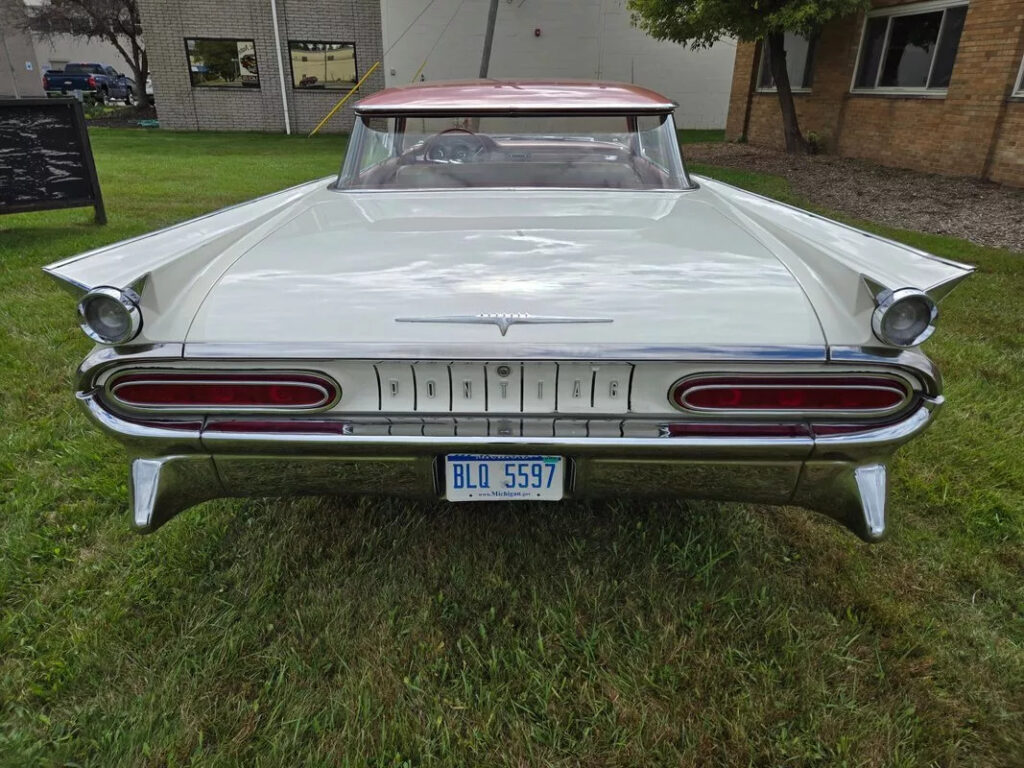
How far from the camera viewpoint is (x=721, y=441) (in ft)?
5.62

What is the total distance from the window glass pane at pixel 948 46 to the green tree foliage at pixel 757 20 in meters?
1.20

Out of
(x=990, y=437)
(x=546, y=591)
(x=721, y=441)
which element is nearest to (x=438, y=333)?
(x=721, y=441)

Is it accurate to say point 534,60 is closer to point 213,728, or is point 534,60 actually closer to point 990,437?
point 990,437

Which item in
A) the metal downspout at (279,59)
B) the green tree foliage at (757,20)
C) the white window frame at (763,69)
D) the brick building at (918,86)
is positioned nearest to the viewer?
the brick building at (918,86)

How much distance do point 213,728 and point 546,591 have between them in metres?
1.00

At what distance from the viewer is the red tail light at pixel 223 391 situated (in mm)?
1694

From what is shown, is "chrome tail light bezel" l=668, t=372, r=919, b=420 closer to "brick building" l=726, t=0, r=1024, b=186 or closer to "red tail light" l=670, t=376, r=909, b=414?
"red tail light" l=670, t=376, r=909, b=414

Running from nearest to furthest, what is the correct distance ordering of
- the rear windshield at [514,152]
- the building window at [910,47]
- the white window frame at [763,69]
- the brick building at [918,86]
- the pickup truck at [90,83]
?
the rear windshield at [514,152]
the brick building at [918,86]
the building window at [910,47]
the white window frame at [763,69]
the pickup truck at [90,83]

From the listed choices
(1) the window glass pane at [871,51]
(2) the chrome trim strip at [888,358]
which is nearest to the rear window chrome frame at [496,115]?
(2) the chrome trim strip at [888,358]

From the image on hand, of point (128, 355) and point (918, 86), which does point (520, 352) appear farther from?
point (918, 86)

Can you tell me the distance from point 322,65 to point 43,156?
1459 cm

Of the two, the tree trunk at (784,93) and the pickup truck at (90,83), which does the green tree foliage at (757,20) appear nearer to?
the tree trunk at (784,93)

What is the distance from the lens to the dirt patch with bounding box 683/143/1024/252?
7.07 metres

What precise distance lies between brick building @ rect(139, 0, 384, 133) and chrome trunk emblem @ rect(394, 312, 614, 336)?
1951 cm
